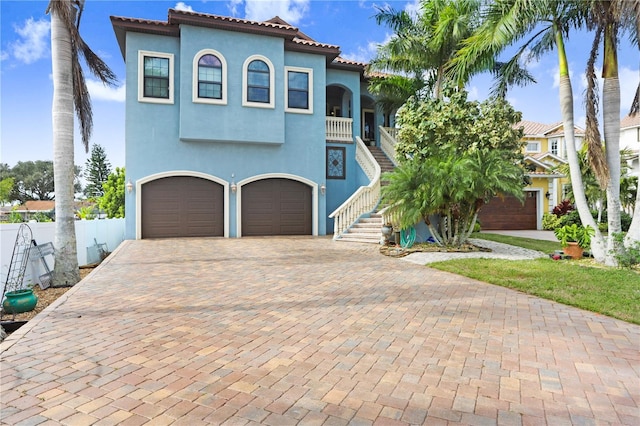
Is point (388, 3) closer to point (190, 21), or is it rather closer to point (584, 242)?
point (190, 21)

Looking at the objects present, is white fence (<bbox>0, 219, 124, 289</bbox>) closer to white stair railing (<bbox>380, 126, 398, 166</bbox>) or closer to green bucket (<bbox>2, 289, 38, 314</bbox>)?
green bucket (<bbox>2, 289, 38, 314</bbox>)

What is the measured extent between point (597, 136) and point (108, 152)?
2532 inches

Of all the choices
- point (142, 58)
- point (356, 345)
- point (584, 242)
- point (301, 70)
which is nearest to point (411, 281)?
point (356, 345)

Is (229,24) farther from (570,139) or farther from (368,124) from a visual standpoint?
(570,139)

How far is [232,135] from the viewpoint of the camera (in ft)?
50.6

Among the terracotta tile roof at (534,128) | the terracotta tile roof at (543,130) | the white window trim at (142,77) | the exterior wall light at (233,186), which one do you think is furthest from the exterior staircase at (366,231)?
the terracotta tile roof at (534,128)

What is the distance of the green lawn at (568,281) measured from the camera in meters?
5.52

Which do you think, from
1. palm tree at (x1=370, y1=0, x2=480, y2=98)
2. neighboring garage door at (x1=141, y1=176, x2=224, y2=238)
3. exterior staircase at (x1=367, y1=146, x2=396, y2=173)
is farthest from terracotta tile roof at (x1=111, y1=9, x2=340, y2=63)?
neighboring garage door at (x1=141, y1=176, x2=224, y2=238)

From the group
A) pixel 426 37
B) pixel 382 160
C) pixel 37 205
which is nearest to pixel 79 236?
pixel 382 160

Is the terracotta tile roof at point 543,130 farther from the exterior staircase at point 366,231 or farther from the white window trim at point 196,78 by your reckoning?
the white window trim at point 196,78

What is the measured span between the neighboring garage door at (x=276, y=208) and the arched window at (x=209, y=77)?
4.00m

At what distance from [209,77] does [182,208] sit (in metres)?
5.44

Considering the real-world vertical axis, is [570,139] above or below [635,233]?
above

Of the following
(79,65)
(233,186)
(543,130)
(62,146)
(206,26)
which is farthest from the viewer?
(543,130)
